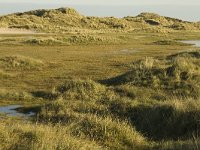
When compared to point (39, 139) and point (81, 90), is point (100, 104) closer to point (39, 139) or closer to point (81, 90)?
point (81, 90)

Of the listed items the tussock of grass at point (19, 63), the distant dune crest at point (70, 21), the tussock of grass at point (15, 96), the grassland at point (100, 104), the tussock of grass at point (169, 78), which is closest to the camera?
the grassland at point (100, 104)

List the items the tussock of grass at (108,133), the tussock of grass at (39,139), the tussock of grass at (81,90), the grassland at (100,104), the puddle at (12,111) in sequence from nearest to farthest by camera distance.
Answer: the tussock of grass at (39,139) < the grassland at (100,104) < the tussock of grass at (108,133) < the puddle at (12,111) < the tussock of grass at (81,90)

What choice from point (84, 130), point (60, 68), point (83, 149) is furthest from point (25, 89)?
point (83, 149)

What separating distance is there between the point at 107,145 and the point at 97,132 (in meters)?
0.68

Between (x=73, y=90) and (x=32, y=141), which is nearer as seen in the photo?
(x=32, y=141)

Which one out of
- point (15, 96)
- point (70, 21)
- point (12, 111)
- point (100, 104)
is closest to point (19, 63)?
point (15, 96)

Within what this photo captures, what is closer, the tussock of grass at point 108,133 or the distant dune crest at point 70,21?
the tussock of grass at point 108,133

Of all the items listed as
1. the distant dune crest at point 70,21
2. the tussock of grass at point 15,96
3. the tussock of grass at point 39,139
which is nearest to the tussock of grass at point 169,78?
the tussock of grass at point 15,96

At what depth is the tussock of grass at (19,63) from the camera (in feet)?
104

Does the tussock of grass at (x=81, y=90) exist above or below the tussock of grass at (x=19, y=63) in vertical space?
above

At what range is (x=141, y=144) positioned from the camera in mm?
12664

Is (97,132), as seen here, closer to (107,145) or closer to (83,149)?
(107,145)

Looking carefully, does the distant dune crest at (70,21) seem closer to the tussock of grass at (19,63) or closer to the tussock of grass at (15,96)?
the tussock of grass at (19,63)

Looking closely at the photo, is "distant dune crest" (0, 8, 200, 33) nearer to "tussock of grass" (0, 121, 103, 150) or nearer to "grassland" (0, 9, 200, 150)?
"grassland" (0, 9, 200, 150)
